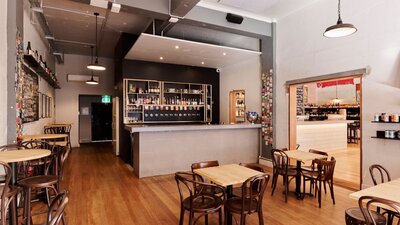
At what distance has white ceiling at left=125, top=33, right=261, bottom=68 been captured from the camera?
17.9 ft

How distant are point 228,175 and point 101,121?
9991mm

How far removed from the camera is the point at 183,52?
21.0 ft

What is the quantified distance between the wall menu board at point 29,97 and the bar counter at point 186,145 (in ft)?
6.45

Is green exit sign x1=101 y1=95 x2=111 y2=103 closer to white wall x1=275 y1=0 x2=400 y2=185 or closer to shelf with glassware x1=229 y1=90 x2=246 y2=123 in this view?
shelf with glassware x1=229 y1=90 x2=246 y2=123

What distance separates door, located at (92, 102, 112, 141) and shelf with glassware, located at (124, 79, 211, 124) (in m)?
4.38

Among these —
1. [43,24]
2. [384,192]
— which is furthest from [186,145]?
[43,24]

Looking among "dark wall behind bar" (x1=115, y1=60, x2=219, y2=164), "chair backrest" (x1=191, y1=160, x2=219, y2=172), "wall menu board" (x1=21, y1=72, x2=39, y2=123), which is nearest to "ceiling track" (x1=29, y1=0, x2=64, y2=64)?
"wall menu board" (x1=21, y1=72, x2=39, y2=123)

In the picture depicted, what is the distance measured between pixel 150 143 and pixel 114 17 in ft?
10.7

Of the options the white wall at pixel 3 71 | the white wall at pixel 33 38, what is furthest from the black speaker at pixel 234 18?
the white wall at pixel 33 38

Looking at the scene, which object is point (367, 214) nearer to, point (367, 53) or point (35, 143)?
point (367, 53)

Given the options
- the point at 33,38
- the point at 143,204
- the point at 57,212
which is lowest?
the point at 143,204

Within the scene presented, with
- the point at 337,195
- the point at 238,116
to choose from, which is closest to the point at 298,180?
the point at 337,195

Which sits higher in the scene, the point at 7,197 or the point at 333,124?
the point at 333,124

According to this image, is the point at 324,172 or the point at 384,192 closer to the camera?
→ the point at 384,192
